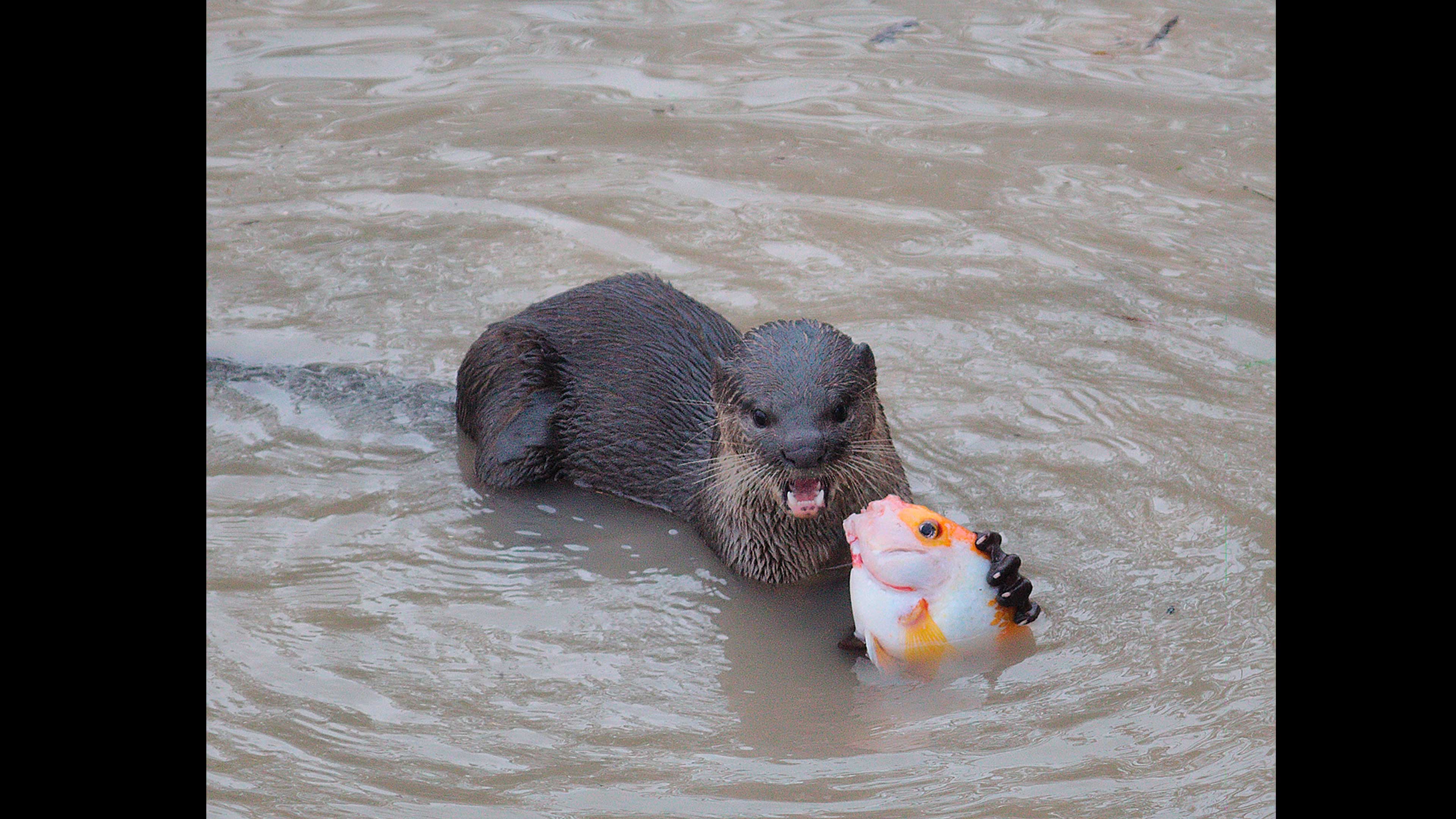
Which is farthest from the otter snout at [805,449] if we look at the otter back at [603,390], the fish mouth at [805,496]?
the otter back at [603,390]

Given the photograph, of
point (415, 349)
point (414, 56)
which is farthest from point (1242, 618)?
point (414, 56)

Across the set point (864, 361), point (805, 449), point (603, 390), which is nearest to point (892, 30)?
point (603, 390)

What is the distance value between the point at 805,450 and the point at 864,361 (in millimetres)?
347

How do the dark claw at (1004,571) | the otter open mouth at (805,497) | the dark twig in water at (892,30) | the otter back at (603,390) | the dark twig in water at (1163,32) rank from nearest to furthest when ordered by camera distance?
1. the dark claw at (1004,571)
2. the otter open mouth at (805,497)
3. the otter back at (603,390)
4. the dark twig in water at (1163,32)
5. the dark twig in water at (892,30)

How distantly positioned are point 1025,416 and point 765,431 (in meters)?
1.20

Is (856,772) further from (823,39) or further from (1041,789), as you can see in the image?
(823,39)

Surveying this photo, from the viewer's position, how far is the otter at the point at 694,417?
134 inches

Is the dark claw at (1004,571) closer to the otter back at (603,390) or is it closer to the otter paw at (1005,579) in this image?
the otter paw at (1005,579)

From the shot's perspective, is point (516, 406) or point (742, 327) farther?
point (742, 327)

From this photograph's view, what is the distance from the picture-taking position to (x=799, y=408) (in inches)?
131

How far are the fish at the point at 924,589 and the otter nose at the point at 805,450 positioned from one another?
157 mm

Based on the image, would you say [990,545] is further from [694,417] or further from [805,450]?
[694,417]
